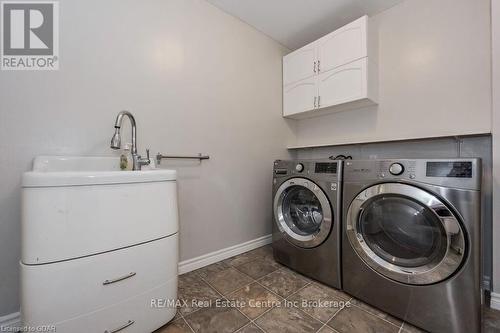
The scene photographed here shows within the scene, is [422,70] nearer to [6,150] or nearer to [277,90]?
[277,90]

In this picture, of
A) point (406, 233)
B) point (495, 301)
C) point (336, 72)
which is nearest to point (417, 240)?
point (406, 233)

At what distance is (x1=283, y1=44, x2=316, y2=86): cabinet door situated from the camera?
6.17ft

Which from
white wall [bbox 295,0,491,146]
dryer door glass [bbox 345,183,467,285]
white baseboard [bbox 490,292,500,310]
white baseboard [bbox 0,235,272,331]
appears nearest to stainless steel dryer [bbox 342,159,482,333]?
dryer door glass [bbox 345,183,467,285]

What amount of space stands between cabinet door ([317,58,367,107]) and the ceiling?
0.49m

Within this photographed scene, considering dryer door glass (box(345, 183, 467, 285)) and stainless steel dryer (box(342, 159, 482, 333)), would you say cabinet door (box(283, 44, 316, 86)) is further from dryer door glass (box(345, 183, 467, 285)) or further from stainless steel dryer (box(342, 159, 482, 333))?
dryer door glass (box(345, 183, 467, 285))

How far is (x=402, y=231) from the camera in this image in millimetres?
1098

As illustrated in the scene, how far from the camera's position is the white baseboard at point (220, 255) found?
5.00 feet

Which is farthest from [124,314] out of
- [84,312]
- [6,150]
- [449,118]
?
[449,118]

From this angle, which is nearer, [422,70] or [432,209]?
[432,209]

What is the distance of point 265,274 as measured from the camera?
1510mm

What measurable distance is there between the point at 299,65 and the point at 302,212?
1.41 m

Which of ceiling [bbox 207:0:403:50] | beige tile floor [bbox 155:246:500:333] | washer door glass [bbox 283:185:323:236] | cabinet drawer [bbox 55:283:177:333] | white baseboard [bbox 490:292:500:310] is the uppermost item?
ceiling [bbox 207:0:403:50]

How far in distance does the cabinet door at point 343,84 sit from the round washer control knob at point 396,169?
29.7 inches

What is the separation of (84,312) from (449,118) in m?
2.32
